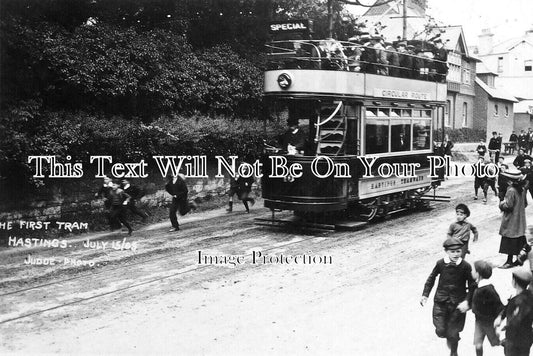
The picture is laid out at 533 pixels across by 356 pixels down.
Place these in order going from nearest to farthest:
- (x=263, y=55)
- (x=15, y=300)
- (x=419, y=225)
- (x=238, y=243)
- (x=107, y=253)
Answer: (x=15, y=300) → (x=107, y=253) → (x=238, y=243) → (x=419, y=225) → (x=263, y=55)

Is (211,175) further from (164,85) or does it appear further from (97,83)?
(97,83)

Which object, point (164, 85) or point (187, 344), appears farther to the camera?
point (164, 85)

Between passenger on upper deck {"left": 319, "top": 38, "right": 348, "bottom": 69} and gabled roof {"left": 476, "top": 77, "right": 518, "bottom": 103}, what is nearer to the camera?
passenger on upper deck {"left": 319, "top": 38, "right": 348, "bottom": 69}

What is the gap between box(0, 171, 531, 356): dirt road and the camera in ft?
22.9

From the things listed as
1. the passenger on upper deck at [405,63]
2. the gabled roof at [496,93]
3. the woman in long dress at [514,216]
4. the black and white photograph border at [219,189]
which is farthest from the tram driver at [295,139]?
the gabled roof at [496,93]

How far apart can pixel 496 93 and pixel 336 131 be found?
39156mm

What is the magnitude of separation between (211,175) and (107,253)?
771cm

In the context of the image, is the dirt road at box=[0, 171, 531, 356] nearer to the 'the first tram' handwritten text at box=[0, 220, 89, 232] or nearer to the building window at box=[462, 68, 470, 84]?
the 'the first tram' handwritten text at box=[0, 220, 89, 232]

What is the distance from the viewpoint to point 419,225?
14.9 metres

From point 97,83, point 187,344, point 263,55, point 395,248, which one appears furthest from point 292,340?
point 263,55

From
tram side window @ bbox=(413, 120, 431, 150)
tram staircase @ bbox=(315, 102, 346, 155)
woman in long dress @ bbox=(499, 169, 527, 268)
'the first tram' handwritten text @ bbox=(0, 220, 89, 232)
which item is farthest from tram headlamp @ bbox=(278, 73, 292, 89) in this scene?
'the first tram' handwritten text @ bbox=(0, 220, 89, 232)

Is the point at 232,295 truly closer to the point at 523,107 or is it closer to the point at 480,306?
the point at 480,306

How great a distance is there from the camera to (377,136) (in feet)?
47.2

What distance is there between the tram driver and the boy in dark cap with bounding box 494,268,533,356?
27.3 ft
